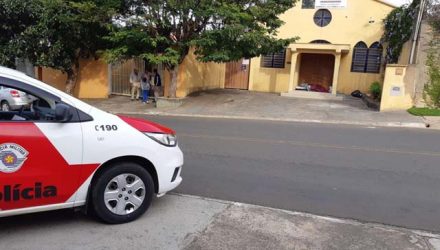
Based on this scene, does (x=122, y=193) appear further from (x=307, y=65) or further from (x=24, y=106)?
(x=307, y=65)

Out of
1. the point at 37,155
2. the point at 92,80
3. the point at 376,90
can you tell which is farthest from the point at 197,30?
the point at 37,155

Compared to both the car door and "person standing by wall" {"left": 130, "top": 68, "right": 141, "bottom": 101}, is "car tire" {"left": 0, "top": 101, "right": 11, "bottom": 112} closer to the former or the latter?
the car door

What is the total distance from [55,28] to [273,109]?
991cm

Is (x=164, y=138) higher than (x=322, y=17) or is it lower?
lower

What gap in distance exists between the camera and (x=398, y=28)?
67.9ft

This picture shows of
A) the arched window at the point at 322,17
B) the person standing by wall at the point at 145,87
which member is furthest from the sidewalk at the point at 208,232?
the arched window at the point at 322,17

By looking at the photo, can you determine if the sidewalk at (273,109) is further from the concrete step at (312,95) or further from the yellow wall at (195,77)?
the yellow wall at (195,77)

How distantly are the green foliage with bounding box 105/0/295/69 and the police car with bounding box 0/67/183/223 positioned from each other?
452 inches

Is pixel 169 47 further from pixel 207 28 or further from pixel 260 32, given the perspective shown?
pixel 260 32

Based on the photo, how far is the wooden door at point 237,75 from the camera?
2547 centimetres

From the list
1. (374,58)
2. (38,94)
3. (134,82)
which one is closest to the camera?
(38,94)

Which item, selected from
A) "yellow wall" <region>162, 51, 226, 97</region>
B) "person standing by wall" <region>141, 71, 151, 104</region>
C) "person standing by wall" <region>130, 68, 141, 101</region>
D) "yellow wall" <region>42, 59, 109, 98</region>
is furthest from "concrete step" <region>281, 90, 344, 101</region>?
"yellow wall" <region>42, 59, 109, 98</region>

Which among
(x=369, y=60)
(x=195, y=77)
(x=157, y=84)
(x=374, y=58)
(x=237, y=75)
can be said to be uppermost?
(x=374, y=58)

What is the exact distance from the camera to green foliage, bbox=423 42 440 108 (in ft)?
53.5
